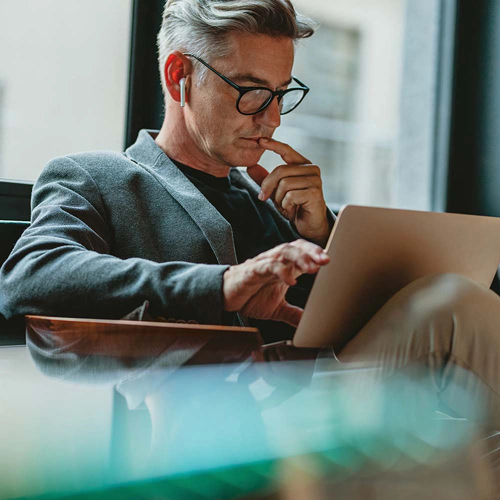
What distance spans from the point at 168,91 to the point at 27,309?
2.25 ft

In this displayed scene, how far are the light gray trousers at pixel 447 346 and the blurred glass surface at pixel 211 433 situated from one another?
0.07m

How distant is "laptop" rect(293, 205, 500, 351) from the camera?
0.93 m

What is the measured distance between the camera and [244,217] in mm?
1582

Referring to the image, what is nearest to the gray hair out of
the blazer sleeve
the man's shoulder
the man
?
the man

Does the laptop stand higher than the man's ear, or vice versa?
the man's ear

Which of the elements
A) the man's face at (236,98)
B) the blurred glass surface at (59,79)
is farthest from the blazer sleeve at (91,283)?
the blurred glass surface at (59,79)

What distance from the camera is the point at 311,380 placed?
76 centimetres

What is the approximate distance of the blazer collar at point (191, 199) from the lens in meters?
1.36

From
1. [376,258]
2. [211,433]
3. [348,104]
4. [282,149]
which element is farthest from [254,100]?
[348,104]

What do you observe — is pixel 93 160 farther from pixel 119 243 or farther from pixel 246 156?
pixel 246 156

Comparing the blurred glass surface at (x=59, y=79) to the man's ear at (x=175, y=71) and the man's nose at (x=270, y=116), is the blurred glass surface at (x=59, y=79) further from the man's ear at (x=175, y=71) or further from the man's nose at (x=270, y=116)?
the man's nose at (x=270, y=116)

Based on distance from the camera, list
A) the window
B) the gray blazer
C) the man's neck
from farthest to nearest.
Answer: the window
the man's neck
the gray blazer

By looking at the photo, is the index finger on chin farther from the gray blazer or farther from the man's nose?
the gray blazer

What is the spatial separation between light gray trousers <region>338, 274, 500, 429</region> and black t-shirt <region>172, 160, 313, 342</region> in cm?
52
